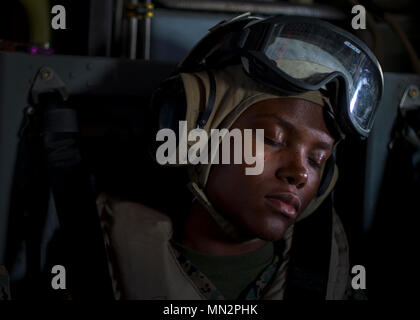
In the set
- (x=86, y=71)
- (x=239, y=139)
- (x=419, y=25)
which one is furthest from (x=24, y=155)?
(x=419, y=25)

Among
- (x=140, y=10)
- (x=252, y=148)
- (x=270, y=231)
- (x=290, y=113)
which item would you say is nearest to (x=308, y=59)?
(x=290, y=113)

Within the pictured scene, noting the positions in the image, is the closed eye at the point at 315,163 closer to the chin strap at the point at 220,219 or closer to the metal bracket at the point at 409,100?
the chin strap at the point at 220,219

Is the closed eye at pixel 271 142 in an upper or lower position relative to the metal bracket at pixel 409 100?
lower

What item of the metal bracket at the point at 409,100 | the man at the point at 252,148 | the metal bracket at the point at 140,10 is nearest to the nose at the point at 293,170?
the man at the point at 252,148

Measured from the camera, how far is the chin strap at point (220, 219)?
0.92m

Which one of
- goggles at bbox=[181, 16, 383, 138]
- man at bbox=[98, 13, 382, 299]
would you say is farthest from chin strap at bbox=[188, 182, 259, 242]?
goggles at bbox=[181, 16, 383, 138]

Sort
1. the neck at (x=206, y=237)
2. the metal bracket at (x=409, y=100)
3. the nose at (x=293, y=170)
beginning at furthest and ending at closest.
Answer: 1. the metal bracket at (x=409, y=100)
2. the neck at (x=206, y=237)
3. the nose at (x=293, y=170)

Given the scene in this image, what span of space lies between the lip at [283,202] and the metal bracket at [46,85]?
0.57 m

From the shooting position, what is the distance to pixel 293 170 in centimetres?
87

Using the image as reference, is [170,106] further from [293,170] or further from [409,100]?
[409,100]

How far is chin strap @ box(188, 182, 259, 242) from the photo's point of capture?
92 centimetres

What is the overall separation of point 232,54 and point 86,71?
0.40 m

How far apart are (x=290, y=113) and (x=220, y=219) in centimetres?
28

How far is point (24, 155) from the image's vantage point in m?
1.05
